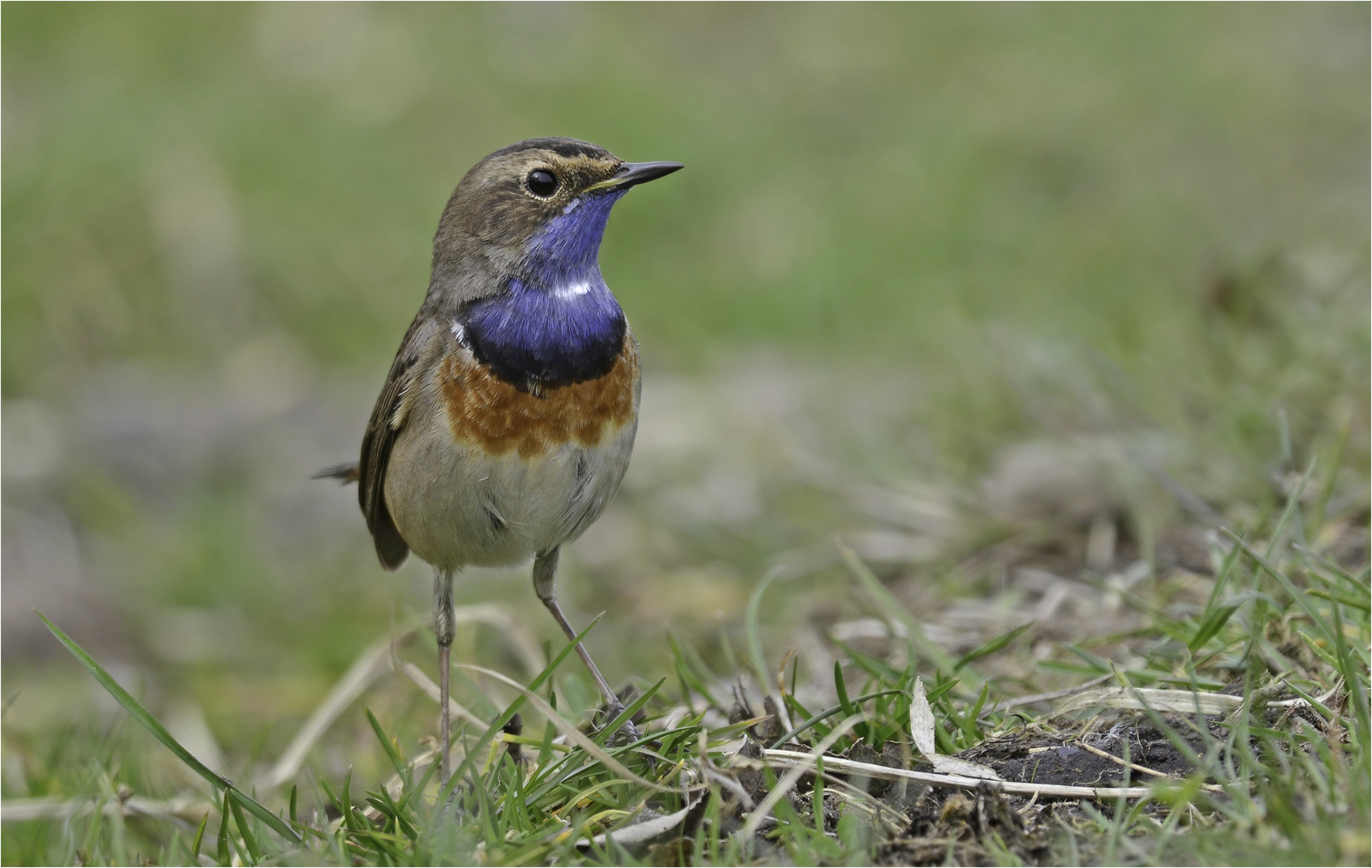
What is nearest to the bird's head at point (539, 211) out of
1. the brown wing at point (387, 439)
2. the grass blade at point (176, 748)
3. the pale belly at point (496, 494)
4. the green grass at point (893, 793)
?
the brown wing at point (387, 439)

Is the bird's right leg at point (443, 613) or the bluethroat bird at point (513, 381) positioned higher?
the bluethroat bird at point (513, 381)

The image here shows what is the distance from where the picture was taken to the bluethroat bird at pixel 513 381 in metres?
4.00

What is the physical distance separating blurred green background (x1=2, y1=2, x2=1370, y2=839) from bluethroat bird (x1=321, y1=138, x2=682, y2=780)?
1.28m

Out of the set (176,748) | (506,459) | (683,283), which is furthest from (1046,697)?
(683,283)

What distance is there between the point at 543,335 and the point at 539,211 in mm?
450

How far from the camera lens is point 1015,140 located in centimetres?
1145

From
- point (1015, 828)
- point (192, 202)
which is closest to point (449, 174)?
point (192, 202)

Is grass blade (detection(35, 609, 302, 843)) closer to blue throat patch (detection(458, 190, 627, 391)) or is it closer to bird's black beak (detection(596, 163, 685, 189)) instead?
blue throat patch (detection(458, 190, 627, 391))

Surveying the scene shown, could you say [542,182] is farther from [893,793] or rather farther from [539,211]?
[893,793]

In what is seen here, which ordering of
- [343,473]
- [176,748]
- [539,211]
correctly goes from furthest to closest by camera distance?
[343,473], [539,211], [176,748]

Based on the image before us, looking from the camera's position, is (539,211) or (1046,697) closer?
(1046,697)

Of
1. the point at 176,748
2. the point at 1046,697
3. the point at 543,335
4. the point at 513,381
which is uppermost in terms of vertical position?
the point at 543,335

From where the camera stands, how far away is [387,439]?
4395 mm

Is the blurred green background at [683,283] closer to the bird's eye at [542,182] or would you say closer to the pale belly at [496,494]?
the pale belly at [496,494]
